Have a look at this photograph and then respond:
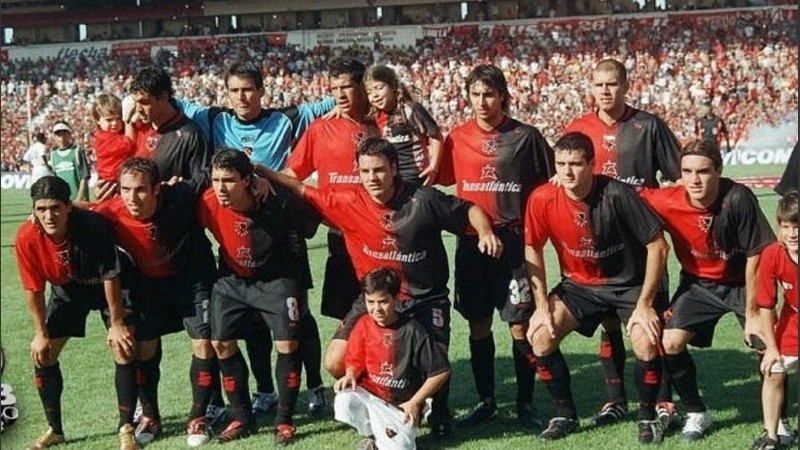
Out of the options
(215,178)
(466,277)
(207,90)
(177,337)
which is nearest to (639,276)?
(466,277)

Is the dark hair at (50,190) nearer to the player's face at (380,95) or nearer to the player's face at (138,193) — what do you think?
the player's face at (138,193)

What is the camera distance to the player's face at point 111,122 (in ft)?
18.3

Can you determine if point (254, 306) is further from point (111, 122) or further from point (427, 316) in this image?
point (111, 122)

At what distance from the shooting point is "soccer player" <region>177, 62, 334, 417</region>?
534cm

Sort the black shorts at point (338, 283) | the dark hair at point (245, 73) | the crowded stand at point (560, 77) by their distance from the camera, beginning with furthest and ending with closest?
the crowded stand at point (560, 77), the black shorts at point (338, 283), the dark hair at point (245, 73)

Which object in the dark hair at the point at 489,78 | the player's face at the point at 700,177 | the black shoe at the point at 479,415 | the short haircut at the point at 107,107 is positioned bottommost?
the black shoe at the point at 479,415

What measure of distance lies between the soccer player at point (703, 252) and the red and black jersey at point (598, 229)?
0.16 m

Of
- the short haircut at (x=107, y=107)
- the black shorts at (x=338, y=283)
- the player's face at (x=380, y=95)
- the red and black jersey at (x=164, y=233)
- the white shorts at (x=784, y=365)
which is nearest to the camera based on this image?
the white shorts at (x=784, y=365)

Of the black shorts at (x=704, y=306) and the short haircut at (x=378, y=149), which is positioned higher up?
the short haircut at (x=378, y=149)

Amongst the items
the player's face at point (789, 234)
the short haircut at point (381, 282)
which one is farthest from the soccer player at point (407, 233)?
the player's face at point (789, 234)

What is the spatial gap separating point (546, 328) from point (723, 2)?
15552 mm

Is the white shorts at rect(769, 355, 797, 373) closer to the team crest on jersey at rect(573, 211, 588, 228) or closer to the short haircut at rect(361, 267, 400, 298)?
the team crest on jersey at rect(573, 211, 588, 228)

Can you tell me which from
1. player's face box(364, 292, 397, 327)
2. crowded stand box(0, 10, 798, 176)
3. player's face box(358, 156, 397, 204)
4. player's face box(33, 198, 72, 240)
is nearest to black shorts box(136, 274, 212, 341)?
player's face box(33, 198, 72, 240)

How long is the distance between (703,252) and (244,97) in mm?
2384
